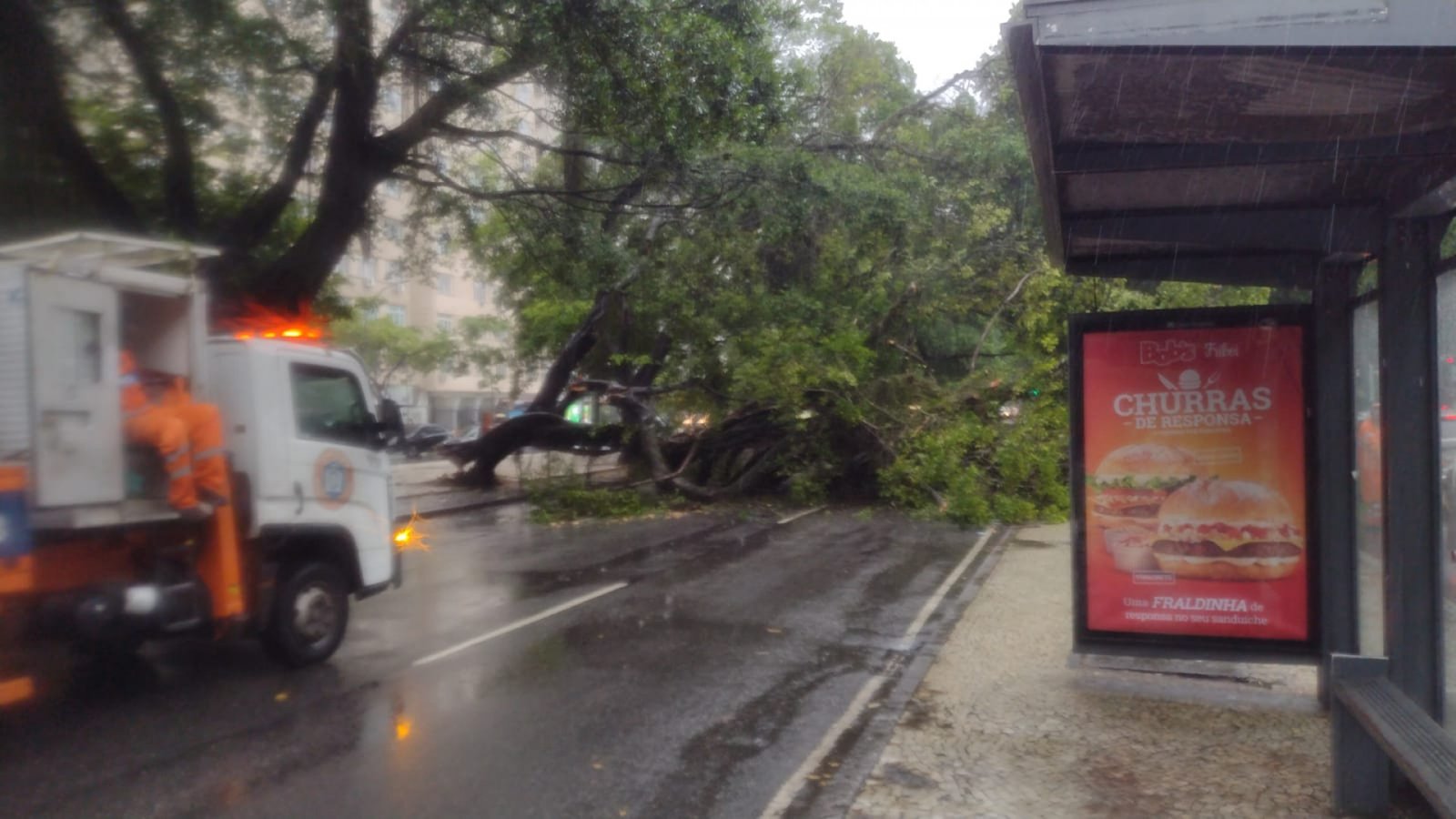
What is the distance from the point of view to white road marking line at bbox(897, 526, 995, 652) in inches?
395

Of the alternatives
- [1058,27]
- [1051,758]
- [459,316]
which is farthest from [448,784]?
[459,316]

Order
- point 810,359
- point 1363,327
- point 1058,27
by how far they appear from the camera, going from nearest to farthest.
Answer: point 1058,27 → point 1363,327 → point 810,359

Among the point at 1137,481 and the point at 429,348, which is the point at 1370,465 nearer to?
the point at 1137,481

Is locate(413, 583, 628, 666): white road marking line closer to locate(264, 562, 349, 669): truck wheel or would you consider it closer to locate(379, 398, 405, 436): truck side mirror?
locate(264, 562, 349, 669): truck wheel

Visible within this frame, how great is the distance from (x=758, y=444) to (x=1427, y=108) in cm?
1702

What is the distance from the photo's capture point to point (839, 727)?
7277mm

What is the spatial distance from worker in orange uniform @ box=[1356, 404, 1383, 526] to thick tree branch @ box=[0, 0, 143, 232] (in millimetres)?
9738

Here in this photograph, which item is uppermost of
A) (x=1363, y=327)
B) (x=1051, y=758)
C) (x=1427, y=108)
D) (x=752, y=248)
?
(x=752, y=248)

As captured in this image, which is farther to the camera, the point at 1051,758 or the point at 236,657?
the point at 236,657

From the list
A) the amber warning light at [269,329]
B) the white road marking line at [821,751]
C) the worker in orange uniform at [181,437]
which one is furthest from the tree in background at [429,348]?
the white road marking line at [821,751]

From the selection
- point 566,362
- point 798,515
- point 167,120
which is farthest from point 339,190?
point 566,362

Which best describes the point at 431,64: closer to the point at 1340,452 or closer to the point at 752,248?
the point at 752,248

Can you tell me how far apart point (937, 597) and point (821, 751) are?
5.47 metres

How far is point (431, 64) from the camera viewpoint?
1280 centimetres
